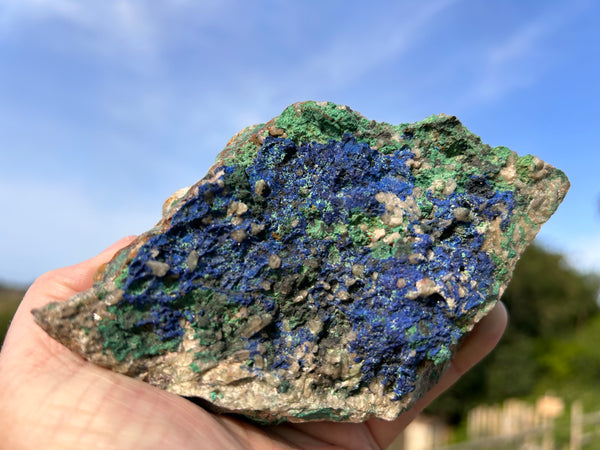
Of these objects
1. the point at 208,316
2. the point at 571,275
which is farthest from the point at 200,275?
→ the point at 571,275

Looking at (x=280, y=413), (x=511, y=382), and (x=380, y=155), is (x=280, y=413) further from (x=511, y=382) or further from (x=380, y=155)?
(x=511, y=382)

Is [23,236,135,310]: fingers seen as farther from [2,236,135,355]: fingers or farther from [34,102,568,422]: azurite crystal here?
[34,102,568,422]: azurite crystal

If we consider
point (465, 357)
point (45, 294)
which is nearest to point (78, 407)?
point (45, 294)

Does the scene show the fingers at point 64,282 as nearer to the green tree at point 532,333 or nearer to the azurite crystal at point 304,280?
the azurite crystal at point 304,280

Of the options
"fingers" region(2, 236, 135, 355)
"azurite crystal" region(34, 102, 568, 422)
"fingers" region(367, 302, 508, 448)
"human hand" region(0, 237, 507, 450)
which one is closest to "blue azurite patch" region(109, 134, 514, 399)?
"azurite crystal" region(34, 102, 568, 422)

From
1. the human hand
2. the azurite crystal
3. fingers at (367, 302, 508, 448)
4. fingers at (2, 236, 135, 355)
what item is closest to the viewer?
the human hand

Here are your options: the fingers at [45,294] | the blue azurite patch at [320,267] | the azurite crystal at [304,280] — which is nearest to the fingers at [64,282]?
the fingers at [45,294]

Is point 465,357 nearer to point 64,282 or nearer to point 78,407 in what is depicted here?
point 78,407
